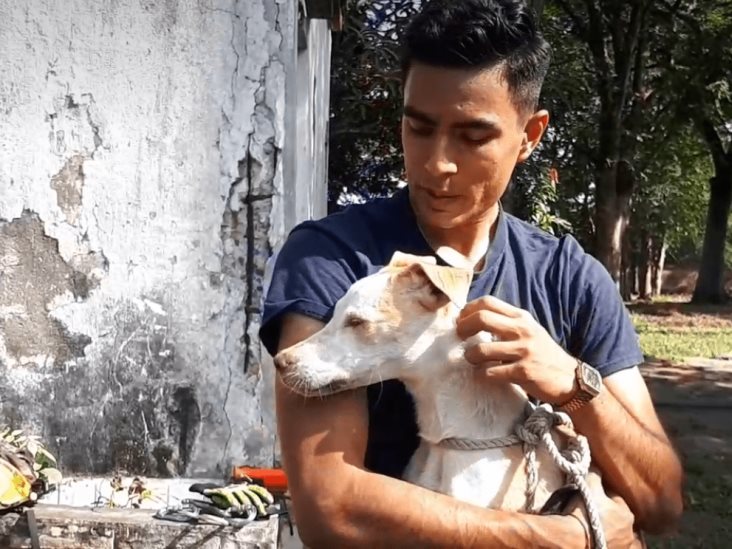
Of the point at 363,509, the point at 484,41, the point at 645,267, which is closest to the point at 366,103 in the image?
the point at 484,41

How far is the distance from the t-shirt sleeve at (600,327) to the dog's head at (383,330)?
9.3 inches

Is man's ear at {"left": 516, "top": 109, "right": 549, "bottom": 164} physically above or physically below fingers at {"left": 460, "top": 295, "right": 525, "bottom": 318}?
above

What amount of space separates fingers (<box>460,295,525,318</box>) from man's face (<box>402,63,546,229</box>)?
0.25 m

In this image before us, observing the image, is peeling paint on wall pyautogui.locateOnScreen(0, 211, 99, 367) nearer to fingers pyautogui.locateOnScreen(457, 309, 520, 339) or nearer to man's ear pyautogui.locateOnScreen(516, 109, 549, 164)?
man's ear pyautogui.locateOnScreen(516, 109, 549, 164)

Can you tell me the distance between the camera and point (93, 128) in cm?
404

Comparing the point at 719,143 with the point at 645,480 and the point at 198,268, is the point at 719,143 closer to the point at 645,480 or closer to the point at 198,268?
the point at 198,268

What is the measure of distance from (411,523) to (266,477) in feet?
7.25

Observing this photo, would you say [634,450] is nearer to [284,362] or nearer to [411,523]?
[411,523]

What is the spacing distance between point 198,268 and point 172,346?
329mm

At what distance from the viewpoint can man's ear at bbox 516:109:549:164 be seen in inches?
83.9

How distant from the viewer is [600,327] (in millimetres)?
2006

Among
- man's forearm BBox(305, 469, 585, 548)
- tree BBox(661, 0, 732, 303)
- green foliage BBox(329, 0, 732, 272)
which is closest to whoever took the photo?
man's forearm BBox(305, 469, 585, 548)

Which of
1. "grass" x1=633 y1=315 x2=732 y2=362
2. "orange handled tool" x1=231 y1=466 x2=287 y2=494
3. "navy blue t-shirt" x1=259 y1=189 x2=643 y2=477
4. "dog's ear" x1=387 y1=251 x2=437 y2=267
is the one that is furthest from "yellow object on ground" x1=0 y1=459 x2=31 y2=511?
"grass" x1=633 y1=315 x2=732 y2=362

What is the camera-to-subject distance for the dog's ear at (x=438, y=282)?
6.29 feet
